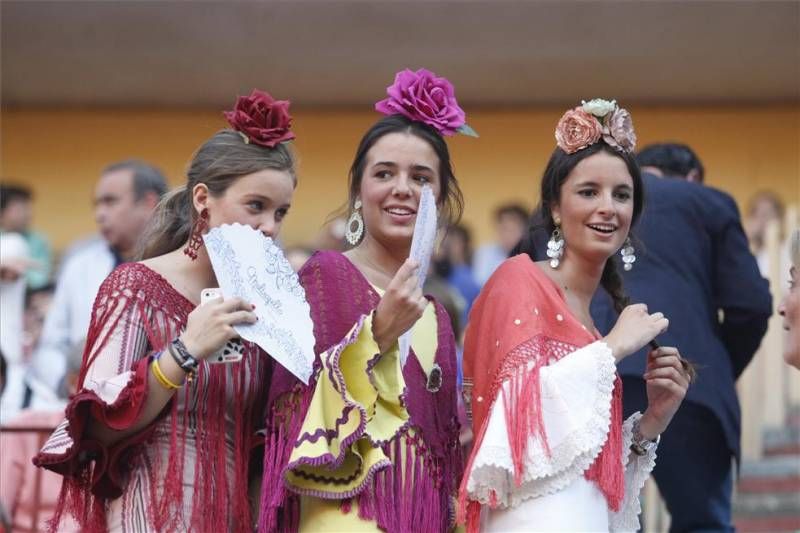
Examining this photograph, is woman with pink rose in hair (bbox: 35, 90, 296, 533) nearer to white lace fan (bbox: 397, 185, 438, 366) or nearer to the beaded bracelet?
the beaded bracelet

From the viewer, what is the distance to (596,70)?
1258cm

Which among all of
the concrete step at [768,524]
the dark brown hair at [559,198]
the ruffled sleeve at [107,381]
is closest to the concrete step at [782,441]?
the concrete step at [768,524]

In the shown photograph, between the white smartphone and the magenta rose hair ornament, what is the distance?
0.77 meters

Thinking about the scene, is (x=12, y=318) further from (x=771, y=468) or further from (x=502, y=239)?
(x=502, y=239)

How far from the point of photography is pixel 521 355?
13.1 ft

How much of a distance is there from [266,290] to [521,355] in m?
0.70

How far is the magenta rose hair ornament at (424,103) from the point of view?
435 cm

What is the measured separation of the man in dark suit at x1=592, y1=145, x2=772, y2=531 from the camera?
556cm

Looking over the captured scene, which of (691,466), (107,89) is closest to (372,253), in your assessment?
(691,466)

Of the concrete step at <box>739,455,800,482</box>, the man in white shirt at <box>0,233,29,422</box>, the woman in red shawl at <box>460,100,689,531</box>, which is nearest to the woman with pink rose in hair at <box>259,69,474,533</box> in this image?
the woman in red shawl at <box>460,100,689,531</box>

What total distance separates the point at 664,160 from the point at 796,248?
152cm

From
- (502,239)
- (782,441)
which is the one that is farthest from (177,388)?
(502,239)

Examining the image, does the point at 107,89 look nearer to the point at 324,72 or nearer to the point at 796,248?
the point at 324,72

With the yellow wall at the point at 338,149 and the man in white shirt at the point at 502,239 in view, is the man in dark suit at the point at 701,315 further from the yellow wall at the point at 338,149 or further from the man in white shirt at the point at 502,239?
the yellow wall at the point at 338,149
